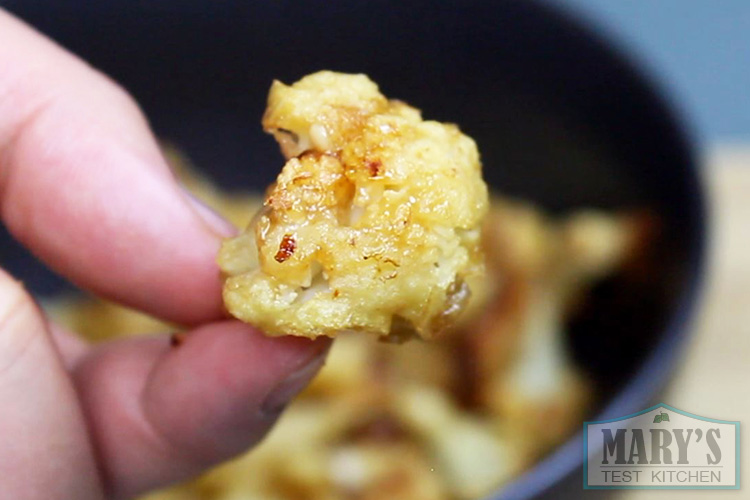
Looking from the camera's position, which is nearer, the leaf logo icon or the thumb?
the thumb

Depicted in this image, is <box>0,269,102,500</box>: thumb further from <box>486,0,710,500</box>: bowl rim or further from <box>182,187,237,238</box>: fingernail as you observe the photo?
<box>486,0,710,500</box>: bowl rim

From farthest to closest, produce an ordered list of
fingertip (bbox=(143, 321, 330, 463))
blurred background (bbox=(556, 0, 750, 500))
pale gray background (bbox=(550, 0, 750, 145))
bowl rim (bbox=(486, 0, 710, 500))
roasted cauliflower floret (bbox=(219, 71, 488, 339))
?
pale gray background (bbox=(550, 0, 750, 145)) < blurred background (bbox=(556, 0, 750, 500)) < bowl rim (bbox=(486, 0, 710, 500)) < fingertip (bbox=(143, 321, 330, 463)) < roasted cauliflower floret (bbox=(219, 71, 488, 339))

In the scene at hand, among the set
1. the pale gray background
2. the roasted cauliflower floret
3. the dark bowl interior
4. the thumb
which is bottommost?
the thumb

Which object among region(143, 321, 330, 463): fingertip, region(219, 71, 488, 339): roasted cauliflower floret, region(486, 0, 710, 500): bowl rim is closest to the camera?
region(219, 71, 488, 339): roasted cauliflower floret

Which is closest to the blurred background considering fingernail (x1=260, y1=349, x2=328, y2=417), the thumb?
fingernail (x1=260, y1=349, x2=328, y2=417)

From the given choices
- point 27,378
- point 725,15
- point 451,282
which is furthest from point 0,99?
point 725,15

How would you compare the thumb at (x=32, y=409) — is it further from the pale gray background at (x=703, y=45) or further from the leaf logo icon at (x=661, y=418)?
the pale gray background at (x=703, y=45)

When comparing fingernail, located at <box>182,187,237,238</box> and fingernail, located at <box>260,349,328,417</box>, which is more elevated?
fingernail, located at <box>182,187,237,238</box>
